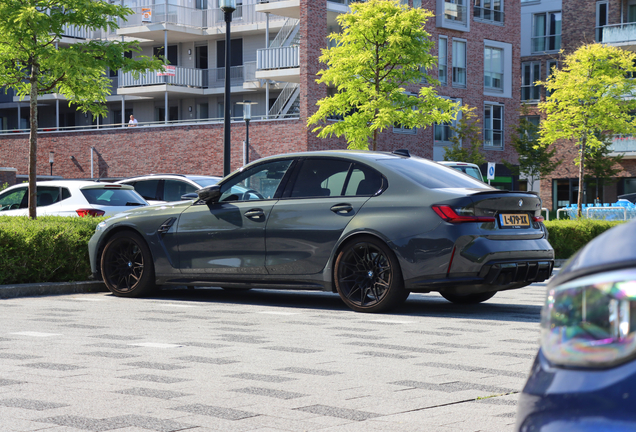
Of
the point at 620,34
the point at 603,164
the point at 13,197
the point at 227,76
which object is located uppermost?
the point at 620,34

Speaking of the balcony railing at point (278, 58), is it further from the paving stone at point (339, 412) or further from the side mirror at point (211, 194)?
the paving stone at point (339, 412)

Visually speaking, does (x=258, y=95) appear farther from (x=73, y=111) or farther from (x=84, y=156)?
(x=73, y=111)

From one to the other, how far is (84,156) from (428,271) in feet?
121

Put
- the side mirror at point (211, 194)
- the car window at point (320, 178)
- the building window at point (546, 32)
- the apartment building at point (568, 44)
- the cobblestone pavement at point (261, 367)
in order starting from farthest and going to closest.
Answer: the building window at point (546, 32), the apartment building at point (568, 44), the side mirror at point (211, 194), the car window at point (320, 178), the cobblestone pavement at point (261, 367)

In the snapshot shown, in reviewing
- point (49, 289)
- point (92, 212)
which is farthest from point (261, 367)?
point (92, 212)

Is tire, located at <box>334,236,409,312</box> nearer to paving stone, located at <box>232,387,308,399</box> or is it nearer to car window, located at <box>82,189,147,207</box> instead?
paving stone, located at <box>232,387,308,399</box>

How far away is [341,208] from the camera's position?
338 inches

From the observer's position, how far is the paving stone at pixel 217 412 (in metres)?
4.22

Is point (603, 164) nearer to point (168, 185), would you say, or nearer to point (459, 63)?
point (459, 63)

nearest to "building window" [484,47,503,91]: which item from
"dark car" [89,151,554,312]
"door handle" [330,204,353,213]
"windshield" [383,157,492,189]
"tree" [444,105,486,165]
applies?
"tree" [444,105,486,165]

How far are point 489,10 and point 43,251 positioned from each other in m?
37.8

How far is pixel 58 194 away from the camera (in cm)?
1573

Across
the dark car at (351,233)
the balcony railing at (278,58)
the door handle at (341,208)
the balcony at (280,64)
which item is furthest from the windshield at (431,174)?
the balcony railing at (278,58)

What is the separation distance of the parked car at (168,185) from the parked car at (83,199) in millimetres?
2197
